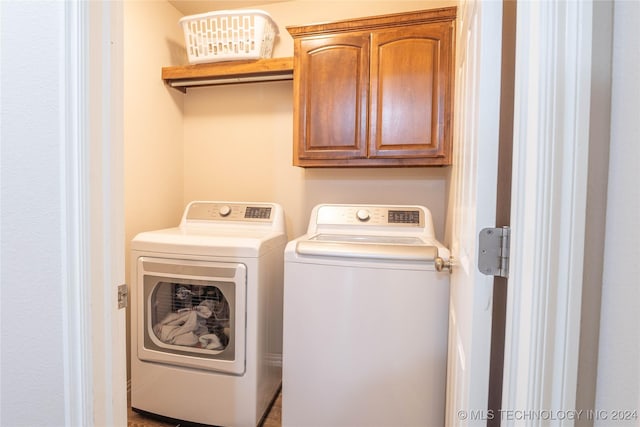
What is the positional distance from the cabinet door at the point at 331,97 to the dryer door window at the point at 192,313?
34.2 inches

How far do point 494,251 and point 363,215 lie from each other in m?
1.23

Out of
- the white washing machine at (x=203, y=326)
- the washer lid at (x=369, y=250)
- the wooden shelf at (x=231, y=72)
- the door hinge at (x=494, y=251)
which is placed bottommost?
the white washing machine at (x=203, y=326)

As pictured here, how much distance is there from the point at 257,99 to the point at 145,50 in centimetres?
76

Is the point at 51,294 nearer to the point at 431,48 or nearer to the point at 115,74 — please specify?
the point at 115,74

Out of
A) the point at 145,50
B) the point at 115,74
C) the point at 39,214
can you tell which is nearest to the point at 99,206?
the point at 39,214

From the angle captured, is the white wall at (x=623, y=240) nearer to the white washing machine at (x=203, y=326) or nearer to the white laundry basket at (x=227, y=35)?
the white washing machine at (x=203, y=326)

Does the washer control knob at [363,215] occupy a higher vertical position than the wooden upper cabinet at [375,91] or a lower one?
lower

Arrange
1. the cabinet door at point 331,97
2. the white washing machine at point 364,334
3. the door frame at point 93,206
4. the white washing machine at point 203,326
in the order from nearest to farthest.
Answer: the door frame at point 93,206 < the white washing machine at point 364,334 < the white washing machine at point 203,326 < the cabinet door at point 331,97

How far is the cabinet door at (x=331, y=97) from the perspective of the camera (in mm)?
1784

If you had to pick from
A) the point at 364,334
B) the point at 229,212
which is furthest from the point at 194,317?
the point at 364,334

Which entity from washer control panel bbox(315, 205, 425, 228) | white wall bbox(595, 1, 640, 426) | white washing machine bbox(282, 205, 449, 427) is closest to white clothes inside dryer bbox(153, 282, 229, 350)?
white washing machine bbox(282, 205, 449, 427)

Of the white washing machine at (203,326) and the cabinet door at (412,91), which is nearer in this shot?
the white washing machine at (203,326)

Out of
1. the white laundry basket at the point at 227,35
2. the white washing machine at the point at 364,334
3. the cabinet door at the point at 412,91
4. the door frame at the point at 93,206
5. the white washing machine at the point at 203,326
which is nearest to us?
the door frame at the point at 93,206

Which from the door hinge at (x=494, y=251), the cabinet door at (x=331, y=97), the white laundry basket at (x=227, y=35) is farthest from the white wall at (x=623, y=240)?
the white laundry basket at (x=227, y=35)
